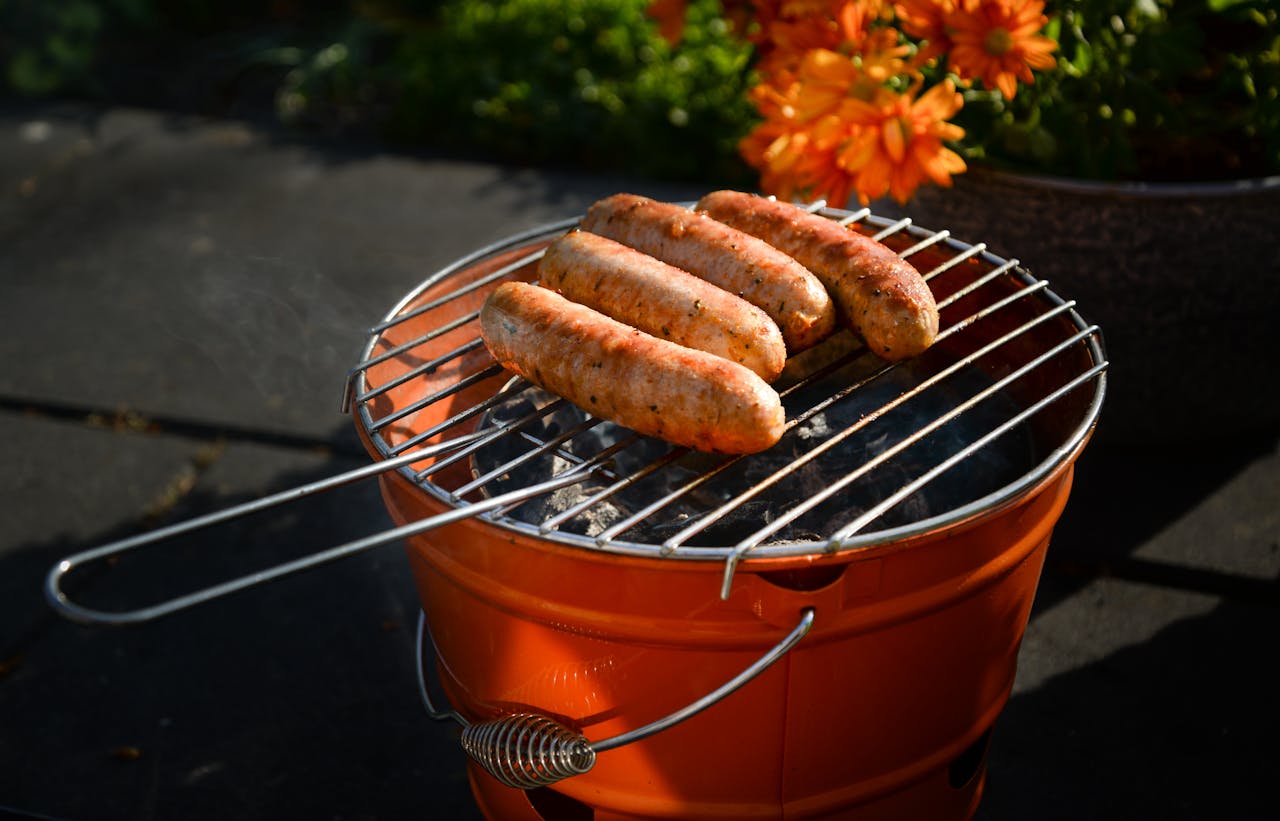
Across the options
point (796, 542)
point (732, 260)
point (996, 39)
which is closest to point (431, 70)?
point (996, 39)

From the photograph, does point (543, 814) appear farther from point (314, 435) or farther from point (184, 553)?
point (314, 435)

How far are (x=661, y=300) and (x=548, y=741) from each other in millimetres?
750

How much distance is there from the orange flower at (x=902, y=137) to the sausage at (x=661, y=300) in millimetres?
507

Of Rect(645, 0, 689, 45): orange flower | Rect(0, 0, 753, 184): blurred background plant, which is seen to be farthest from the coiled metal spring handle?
Rect(0, 0, 753, 184): blurred background plant

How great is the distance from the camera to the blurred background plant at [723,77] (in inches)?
91.2

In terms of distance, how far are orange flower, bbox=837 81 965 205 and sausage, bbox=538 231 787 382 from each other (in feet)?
1.66

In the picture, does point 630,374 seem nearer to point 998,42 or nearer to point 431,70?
point 998,42

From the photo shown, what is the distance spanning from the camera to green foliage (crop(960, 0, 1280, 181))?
2.75 m

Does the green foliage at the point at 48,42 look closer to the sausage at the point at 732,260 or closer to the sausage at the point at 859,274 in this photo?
the sausage at the point at 732,260

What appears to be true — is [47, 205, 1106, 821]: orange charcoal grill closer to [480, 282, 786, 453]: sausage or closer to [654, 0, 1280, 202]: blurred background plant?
[480, 282, 786, 453]: sausage

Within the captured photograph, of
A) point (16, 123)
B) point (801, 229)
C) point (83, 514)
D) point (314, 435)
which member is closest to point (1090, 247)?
point (801, 229)

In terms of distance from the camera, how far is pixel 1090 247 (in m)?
2.94

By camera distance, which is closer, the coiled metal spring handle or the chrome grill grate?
the coiled metal spring handle

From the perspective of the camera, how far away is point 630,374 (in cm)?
177
